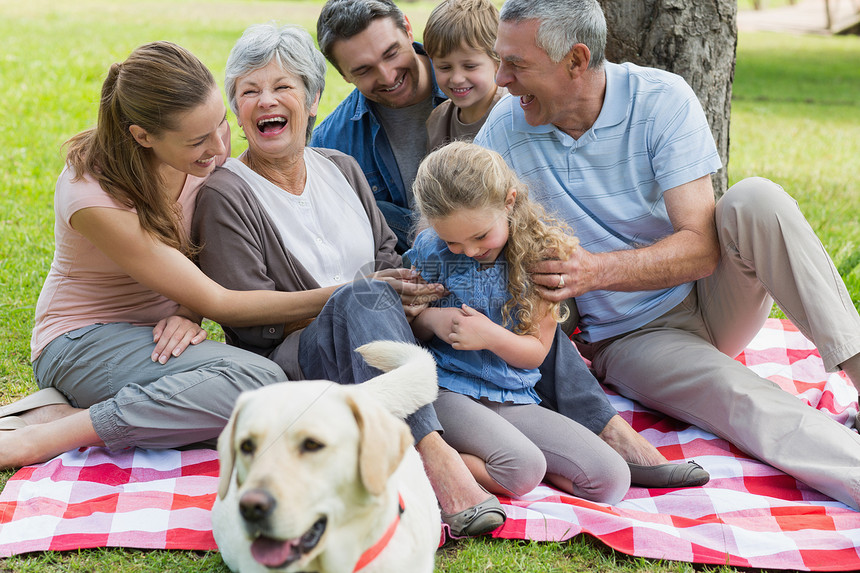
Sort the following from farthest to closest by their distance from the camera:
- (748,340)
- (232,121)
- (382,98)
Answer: (232,121) → (382,98) → (748,340)

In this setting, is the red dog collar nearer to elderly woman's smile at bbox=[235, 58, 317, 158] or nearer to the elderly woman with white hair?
the elderly woman with white hair

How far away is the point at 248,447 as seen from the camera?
1.66m

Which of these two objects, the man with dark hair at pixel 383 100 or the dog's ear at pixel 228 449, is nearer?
the dog's ear at pixel 228 449

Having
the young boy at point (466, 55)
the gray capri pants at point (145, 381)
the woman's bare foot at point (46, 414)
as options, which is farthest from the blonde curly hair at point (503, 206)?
the woman's bare foot at point (46, 414)

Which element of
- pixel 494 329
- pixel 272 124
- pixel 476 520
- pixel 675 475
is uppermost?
pixel 272 124

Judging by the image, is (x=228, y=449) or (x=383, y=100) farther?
(x=383, y=100)

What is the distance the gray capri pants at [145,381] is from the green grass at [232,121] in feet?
1.44

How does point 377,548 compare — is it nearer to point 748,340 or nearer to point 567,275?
point 567,275

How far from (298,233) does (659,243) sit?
4.79 ft

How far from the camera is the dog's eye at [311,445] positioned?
1638 mm

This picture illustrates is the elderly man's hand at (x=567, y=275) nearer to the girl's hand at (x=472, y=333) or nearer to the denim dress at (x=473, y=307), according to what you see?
the denim dress at (x=473, y=307)


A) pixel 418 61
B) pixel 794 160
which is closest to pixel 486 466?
pixel 418 61

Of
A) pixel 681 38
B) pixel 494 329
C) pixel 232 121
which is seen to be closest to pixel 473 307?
pixel 494 329

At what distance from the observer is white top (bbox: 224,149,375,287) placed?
10.5 ft
